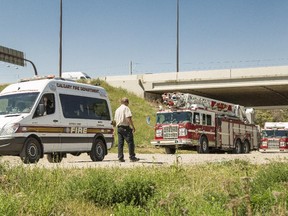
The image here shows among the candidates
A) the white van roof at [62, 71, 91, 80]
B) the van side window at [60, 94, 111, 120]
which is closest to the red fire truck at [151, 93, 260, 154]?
the van side window at [60, 94, 111, 120]

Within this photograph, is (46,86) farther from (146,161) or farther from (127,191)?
(127,191)

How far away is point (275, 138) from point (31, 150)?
28544mm

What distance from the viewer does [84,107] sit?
596 inches

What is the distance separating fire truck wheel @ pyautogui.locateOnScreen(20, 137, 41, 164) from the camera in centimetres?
1285

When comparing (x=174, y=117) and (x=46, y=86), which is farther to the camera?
(x=174, y=117)

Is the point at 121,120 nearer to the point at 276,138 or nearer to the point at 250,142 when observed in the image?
the point at 250,142

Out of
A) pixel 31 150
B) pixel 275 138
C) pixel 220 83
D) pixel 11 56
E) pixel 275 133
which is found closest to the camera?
pixel 31 150

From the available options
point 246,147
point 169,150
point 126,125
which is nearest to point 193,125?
point 169,150

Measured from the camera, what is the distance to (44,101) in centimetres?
1366

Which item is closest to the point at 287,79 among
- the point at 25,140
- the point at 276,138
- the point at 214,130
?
the point at 276,138

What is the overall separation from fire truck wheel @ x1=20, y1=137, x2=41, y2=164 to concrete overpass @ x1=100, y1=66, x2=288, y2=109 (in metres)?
32.4

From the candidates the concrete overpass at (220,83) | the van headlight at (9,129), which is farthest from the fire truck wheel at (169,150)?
the concrete overpass at (220,83)

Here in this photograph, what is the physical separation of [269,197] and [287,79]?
126 ft

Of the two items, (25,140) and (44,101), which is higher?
(44,101)
